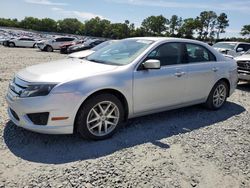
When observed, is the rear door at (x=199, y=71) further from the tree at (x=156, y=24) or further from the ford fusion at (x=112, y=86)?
the tree at (x=156, y=24)

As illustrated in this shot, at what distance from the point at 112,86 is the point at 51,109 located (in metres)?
0.94

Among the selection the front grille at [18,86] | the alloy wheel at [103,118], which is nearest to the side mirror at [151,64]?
the alloy wheel at [103,118]

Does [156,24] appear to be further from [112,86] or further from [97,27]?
[112,86]

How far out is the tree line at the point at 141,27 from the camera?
281 ft

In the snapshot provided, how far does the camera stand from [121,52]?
498cm

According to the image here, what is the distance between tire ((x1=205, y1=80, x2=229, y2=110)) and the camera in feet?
19.7

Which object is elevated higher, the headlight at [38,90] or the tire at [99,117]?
the headlight at [38,90]

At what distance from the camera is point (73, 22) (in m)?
111

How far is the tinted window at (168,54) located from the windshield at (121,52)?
0.20m

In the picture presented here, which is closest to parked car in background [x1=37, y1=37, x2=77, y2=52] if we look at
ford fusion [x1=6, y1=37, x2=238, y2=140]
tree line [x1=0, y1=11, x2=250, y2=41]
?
ford fusion [x1=6, y1=37, x2=238, y2=140]

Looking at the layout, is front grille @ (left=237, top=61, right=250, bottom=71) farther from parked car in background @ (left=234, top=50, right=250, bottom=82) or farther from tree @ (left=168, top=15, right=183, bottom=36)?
tree @ (left=168, top=15, right=183, bottom=36)

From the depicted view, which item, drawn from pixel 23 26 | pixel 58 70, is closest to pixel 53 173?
pixel 58 70

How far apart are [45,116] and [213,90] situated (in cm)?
366

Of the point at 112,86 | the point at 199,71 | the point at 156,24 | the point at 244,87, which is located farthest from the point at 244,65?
the point at 156,24
